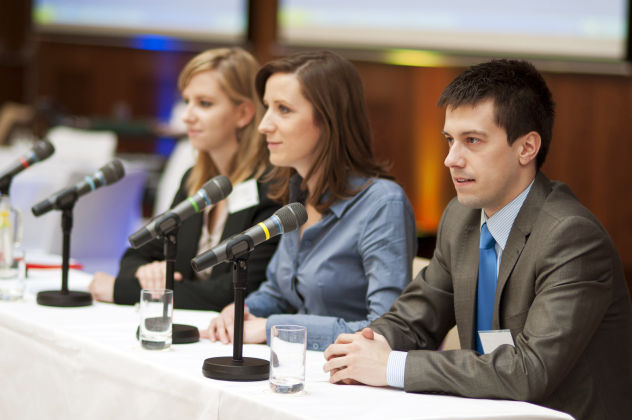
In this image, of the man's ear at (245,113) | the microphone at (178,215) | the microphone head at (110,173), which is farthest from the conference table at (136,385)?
the man's ear at (245,113)

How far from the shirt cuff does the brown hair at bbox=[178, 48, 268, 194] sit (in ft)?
4.03

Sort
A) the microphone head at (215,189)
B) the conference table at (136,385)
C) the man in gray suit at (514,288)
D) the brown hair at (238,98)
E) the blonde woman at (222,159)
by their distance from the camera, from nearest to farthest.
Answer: the conference table at (136,385)
the man in gray suit at (514,288)
the microphone head at (215,189)
the blonde woman at (222,159)
the brown hair at (238,98)

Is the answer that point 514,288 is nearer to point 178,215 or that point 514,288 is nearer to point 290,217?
point 290,217

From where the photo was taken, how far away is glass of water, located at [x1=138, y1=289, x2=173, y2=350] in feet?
6.08

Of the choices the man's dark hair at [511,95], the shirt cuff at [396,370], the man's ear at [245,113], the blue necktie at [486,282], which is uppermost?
the man's dark hair at [511,95]

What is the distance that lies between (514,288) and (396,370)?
310 millimetres

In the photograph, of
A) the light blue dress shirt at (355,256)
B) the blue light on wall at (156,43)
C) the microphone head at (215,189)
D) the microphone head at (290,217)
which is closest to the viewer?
the microphone head at (290,217)

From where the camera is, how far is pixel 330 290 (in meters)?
2.29

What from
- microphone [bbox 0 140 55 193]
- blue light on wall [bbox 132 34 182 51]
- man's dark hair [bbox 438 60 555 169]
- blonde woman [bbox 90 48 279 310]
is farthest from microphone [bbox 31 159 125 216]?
blue light on wall [bbox 132 34 182 51]

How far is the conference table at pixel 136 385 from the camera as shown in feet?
4.91

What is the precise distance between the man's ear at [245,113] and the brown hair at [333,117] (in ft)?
1.46

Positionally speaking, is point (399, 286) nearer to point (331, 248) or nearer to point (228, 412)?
point (331, 248)

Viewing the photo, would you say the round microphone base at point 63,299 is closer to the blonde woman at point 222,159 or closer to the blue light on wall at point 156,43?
the blonde woman at point 222,159

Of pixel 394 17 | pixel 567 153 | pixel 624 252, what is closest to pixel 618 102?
pixel 567 153
